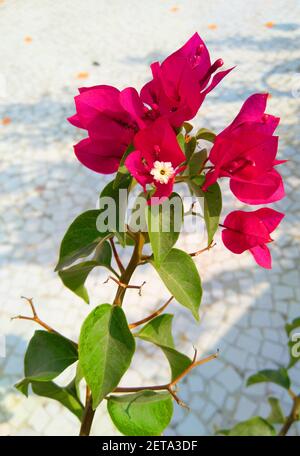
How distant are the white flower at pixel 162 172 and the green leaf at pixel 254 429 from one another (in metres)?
0.63

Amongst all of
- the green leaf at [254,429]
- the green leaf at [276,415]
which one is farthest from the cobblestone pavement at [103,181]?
the green leaf at [254,429]

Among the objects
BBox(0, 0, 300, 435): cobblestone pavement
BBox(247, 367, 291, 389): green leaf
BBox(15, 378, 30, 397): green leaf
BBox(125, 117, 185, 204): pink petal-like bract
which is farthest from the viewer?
BBox(0, 0, 300, 435): cobblestone pavement

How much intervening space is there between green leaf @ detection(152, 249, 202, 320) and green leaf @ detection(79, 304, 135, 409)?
0.26 ft

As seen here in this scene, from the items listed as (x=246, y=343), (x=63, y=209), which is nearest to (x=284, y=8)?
(x=63, y=209)

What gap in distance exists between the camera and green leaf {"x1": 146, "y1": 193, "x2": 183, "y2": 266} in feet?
1.62

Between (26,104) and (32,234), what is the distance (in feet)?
2.84

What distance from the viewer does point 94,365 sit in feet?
1.87

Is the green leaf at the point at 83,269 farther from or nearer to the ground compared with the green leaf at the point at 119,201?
nearer to the ground

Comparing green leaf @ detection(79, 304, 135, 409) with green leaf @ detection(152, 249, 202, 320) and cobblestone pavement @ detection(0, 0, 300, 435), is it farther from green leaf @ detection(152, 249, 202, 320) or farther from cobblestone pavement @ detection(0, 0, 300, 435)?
cobblestone pavement @ detection(0, 0, 300, 435)

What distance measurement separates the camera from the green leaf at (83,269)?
2.24ft

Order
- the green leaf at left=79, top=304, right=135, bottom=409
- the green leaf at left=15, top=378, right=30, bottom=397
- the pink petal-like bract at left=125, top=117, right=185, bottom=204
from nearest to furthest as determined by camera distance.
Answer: the pink petal-like bract at left=125, top=117, right=185, bottom=204 < the green leaf at left=79, top=304, right=135, bottom=409 < the green leaf at left=15, top=378, right=30, bottom=397

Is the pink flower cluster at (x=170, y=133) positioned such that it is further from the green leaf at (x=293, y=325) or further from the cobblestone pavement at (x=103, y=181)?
the cobblestone pavement at (x=103, y=181)

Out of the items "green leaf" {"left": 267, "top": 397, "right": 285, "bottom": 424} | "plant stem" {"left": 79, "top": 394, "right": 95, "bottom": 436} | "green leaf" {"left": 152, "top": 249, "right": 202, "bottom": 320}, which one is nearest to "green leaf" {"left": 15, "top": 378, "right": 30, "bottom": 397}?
"plant stem" {"left": 79, "top": 394, "right": 95, "bottom": 436}

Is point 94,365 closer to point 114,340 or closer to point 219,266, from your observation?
point 114,340
